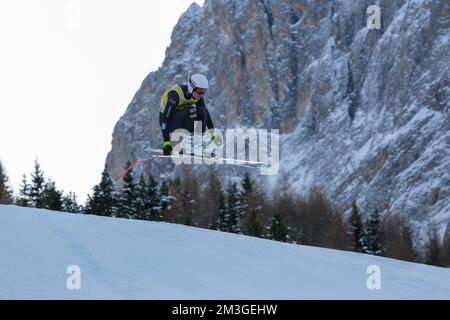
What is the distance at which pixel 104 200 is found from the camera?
2137 inches

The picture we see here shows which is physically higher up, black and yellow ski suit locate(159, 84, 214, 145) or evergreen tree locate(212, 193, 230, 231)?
evergreen tree locate(212, 193, 230, 231)

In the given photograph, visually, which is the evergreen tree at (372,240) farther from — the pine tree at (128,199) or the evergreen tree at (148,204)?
the pine tree at (128,199)

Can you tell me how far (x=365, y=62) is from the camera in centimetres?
18450

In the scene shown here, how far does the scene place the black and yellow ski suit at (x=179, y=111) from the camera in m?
17.6

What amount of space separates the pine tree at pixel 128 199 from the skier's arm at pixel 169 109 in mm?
36774

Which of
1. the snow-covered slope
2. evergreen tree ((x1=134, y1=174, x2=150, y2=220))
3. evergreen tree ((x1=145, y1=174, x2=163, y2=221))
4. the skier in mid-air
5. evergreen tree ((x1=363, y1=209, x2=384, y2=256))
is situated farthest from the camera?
evergreen tree ((x1=363, y1=209, x2=384, y2=256))

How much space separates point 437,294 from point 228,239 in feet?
11.8

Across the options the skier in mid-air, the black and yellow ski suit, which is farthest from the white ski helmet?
the black and yellow ski suit

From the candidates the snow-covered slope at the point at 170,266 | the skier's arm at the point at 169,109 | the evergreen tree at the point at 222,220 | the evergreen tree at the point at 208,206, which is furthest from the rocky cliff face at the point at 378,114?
the snow-covered slope at the point at 170,266

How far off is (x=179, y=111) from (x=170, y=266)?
6.24 meters

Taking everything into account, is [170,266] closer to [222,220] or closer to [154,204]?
[154,204]

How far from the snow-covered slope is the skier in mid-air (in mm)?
3070

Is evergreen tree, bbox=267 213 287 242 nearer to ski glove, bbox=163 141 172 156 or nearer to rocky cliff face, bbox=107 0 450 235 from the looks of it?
ski glove, bbox=163 141 172 156

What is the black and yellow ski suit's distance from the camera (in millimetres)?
17578
